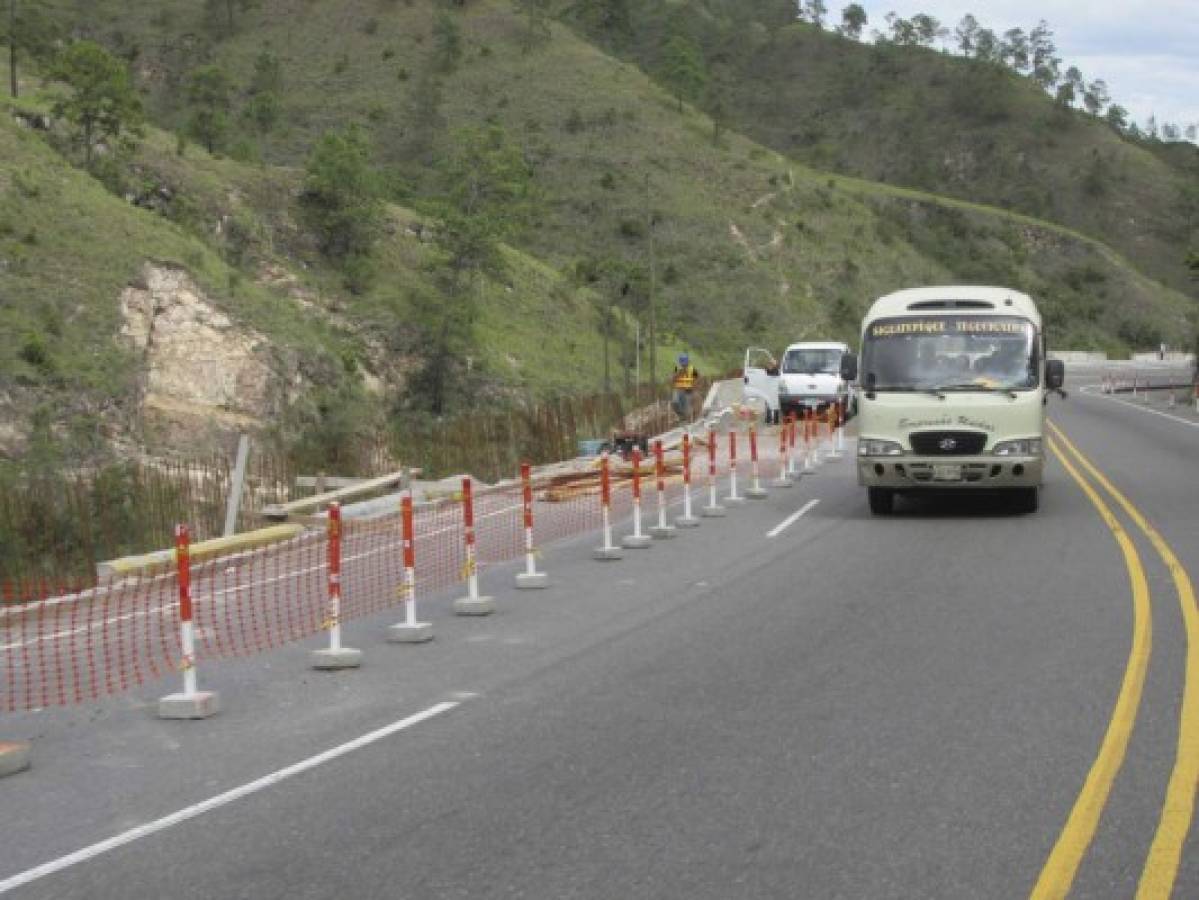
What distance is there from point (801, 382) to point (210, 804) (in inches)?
1357

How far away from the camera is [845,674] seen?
31.6ft

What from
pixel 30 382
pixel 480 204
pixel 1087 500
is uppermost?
pixel 480 204

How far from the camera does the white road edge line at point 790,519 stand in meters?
18.4

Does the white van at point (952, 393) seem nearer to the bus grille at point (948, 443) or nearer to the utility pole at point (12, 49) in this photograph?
the bus grille at point (948, 443)

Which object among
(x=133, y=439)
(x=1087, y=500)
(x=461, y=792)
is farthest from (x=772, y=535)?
(x=133, y=439)

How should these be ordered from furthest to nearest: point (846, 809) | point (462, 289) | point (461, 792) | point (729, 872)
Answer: point (462, 289)
point (461, 792)
point (846, 809)
point (729, 872)

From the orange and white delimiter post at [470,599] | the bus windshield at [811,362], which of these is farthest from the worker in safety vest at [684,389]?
the orange and white delimiter post at [470,599]

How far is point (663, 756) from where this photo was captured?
7.61 m

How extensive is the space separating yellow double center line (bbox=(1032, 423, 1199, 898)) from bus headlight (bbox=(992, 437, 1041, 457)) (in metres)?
6.14

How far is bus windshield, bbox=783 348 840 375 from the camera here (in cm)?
4088

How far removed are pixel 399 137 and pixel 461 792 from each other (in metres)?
86.6

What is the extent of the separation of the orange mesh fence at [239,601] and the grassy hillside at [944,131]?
130 m

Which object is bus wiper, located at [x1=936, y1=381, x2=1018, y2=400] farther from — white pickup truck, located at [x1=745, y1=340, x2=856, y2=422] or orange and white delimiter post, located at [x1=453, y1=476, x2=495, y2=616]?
white pickup truck, located at [x1=745, y1=340, x2=856, y2=422]

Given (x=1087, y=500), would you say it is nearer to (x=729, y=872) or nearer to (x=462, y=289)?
(x=729, y=872)
